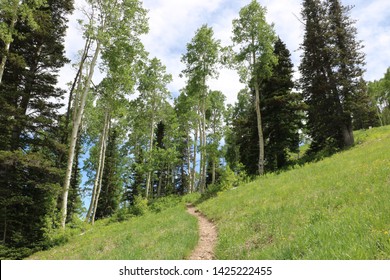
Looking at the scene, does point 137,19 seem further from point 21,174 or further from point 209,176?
point 209,176

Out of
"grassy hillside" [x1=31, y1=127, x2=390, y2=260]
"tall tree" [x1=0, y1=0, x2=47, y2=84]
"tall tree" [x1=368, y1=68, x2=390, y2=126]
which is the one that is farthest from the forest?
"tall tree" [x1=368, y1=68, x2=390, y2=126]

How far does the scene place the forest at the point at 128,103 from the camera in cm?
1770

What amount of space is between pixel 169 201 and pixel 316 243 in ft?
75.5

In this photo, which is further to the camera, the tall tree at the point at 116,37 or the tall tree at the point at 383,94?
the tall tree at the point at 383,94

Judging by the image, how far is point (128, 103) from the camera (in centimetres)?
2706

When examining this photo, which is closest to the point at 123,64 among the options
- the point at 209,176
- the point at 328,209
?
the point at 328,209

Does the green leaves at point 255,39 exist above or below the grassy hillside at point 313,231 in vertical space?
above

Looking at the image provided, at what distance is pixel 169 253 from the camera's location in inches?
309

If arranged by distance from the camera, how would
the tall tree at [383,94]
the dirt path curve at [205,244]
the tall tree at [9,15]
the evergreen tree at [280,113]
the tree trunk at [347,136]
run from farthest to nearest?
the tall tree at [383,94]
the evergreen tree at [280,113]
the tree trunk at [347,136]
the tall tree at [9,15]
the dirt path curve at [205,244]

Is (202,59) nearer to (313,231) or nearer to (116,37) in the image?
(116,37)

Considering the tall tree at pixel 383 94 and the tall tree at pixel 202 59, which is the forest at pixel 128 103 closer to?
the tall tree at pixel 202 59

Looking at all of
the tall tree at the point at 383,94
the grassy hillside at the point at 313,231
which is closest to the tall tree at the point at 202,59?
the grassy hillside at the point at 313,231

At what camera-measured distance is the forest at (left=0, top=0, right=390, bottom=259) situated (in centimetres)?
1770

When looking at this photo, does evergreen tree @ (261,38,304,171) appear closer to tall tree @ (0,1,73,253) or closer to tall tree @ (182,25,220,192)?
tall tree @ (182,25,220,192)
